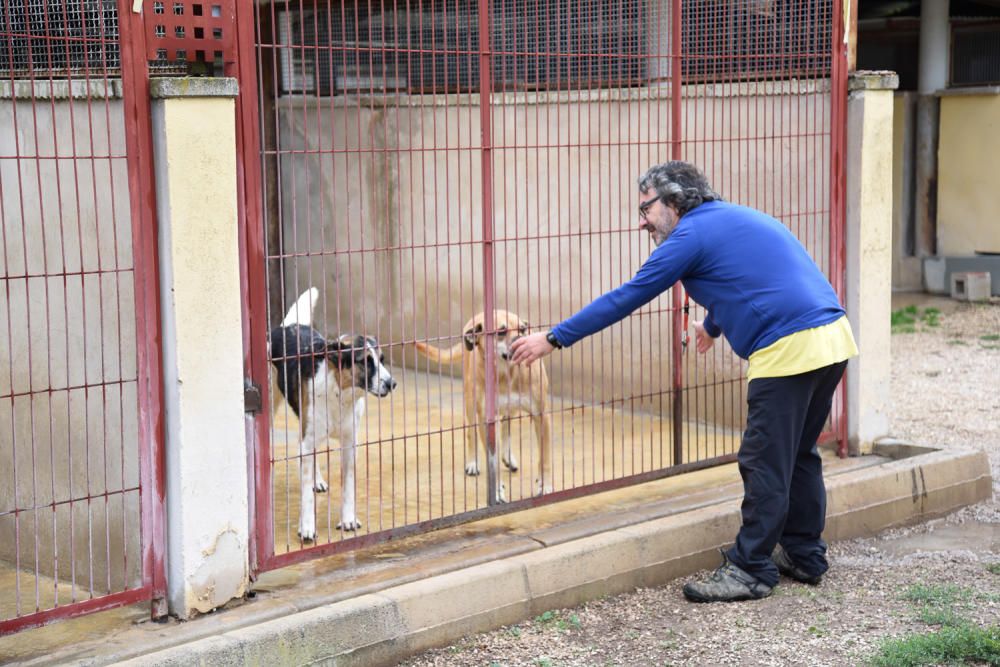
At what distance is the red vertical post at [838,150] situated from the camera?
7.03 metres

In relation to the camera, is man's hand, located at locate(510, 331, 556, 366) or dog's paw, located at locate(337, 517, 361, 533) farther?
dog's paw, located at locate(337, 517, 361, 533)

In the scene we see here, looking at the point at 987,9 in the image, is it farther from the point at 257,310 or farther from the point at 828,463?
the point at 257,310

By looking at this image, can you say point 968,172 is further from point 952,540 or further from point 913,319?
point 952,540

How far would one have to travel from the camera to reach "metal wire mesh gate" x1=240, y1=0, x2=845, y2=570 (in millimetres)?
5582

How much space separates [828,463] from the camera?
23.3 ft

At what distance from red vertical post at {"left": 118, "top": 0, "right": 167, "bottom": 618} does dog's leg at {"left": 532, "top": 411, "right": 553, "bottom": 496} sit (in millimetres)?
2253

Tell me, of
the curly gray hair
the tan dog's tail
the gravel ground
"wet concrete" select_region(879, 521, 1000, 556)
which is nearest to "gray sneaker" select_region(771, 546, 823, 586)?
the gravel ground

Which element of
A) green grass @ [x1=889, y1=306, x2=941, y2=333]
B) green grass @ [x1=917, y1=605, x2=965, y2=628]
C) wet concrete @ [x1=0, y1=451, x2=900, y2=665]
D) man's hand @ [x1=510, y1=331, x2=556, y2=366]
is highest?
man's hand @ [x1=510, y1=331, x2=556, y2=366]

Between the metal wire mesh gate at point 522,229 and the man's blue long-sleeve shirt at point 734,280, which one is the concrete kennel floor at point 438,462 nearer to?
the metal wire mesh gate at point 522,229

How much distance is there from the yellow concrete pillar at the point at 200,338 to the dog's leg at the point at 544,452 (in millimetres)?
2034

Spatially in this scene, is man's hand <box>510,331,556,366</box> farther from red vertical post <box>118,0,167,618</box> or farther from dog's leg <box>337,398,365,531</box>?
red vertical post <box>118,0,167,618</box>

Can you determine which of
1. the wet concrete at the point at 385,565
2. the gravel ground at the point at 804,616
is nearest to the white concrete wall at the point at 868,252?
the wet concrete at the point at 385,565

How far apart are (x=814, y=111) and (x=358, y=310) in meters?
4.20

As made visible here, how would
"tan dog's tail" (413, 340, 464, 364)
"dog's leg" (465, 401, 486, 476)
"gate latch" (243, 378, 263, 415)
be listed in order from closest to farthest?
1. "gate latch" (243, 378, 263, 415)
2. "tan dog's tail" (413, 340, 464, 364)
3. "dog's leg" (465, 401, 486, 476)
